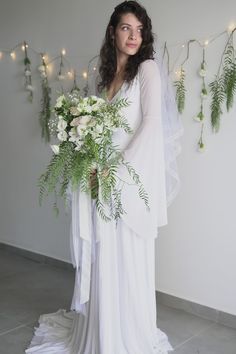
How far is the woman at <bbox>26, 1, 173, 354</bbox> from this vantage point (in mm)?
2287

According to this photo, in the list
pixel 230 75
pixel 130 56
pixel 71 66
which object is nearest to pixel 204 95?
pixel 230 75

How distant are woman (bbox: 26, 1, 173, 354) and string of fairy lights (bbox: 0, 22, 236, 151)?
0.58 m

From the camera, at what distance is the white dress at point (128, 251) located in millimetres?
2283

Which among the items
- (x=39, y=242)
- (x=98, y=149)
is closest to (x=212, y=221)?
(x=98, y=149)

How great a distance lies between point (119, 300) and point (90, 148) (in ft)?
2.78

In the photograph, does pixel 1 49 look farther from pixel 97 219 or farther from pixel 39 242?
pixel 97 219

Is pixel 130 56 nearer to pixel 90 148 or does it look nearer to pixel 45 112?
pixel 90 148

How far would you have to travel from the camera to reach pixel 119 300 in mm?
2371

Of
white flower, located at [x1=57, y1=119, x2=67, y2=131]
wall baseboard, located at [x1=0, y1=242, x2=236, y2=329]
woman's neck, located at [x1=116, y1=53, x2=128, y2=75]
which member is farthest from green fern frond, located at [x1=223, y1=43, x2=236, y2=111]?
wall baseboard, located at [x1=0, y1=242, x2=236, y2=329]

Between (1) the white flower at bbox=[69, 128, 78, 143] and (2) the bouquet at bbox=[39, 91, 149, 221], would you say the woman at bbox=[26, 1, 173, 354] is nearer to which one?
(2) the bouquet at bbox=[39, 91, 149, 221]

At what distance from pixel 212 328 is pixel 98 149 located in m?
1.47

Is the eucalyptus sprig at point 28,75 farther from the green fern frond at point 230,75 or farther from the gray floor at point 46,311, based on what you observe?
the green fern frond at point 230,75

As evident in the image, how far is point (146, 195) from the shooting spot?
2.32m

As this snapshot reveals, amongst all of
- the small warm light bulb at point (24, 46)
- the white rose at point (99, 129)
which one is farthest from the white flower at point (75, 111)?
the small warm light bulb at point (24, 46)
